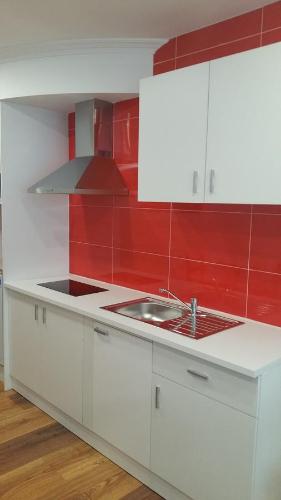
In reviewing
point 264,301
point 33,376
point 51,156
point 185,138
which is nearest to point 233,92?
point 185,138

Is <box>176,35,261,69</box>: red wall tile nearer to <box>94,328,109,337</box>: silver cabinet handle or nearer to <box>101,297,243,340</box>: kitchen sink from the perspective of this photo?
<box>101,297,243,340</box>: kitchen sink

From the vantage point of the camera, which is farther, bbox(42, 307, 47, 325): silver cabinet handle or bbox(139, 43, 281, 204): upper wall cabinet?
bbox(42, 307, 47, 325): silver cabinet handle

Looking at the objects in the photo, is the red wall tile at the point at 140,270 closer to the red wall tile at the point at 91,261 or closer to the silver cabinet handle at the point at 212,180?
the red wall tile at the point at 91,261

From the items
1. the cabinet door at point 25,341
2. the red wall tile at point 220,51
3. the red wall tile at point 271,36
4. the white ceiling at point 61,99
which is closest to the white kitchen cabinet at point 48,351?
the cabinet door at point 25,341

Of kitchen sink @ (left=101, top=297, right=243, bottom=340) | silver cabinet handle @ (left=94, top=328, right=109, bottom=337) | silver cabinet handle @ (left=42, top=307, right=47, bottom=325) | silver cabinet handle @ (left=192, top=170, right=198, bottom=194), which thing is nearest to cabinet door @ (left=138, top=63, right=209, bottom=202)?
silver cabinet handle @ (left=192, top=170, right=198, bottom=194)

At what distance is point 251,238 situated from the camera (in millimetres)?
2129

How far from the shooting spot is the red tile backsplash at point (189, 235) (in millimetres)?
2066

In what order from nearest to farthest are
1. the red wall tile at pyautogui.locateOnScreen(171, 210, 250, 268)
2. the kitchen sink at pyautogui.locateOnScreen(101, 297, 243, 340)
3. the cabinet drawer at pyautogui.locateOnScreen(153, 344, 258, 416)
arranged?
1. the cabinet drawer at pyautogui.locateOnScreen(153, 344, 258, 416)
2. the kitchen sink at pyautogui.locateOnScreen(101, 297, 243, 340)
3. the red wall tile at pyautogui.locateOnScreen(171, 210, 250, 268)

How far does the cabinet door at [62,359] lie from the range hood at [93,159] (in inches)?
32.3

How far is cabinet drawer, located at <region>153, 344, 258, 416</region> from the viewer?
5.18ft

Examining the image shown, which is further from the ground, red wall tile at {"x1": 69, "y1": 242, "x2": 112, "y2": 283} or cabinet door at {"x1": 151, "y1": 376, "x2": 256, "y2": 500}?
red wall tile at {"x1": 69, "y1": 242, "x2": 112, "y2": 283}

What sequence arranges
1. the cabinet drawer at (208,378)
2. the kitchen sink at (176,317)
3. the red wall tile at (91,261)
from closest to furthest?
the cabinet drawer at (208,378) → the kitchen sink at (176,317) → the red wall tile at (91,261)

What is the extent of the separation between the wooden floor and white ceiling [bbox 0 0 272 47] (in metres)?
2.42

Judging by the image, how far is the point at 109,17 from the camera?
2160 mm
